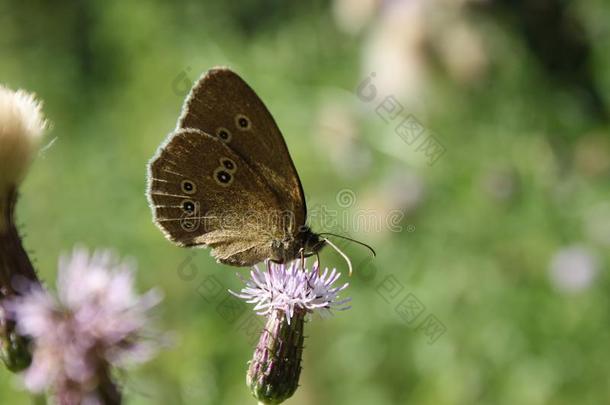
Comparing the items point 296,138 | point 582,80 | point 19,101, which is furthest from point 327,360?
point 19,101

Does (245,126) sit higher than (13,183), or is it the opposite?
(245,126)

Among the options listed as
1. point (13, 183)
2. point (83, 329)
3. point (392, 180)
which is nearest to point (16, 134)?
point (13, 183)

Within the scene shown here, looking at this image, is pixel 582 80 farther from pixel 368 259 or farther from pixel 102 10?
pixel 102 10

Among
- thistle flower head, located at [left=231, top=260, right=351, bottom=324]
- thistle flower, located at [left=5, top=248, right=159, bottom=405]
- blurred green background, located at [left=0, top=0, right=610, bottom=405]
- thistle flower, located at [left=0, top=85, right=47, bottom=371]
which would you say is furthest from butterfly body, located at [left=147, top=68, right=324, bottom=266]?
blurred green background, located at [left=0, top=0, right=610, bottom=405]

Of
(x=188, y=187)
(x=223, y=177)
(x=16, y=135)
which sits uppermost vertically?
(x=223, y=177)

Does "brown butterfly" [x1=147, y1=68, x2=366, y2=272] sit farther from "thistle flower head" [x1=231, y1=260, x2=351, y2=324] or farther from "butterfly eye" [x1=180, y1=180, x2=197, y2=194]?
"thistle flower head" [x1=231, y1=260, x2=351, y2=324]

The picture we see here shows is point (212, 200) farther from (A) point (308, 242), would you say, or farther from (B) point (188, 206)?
(A) point (308, 242)

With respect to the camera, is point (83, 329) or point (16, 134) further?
point (16, 134)
